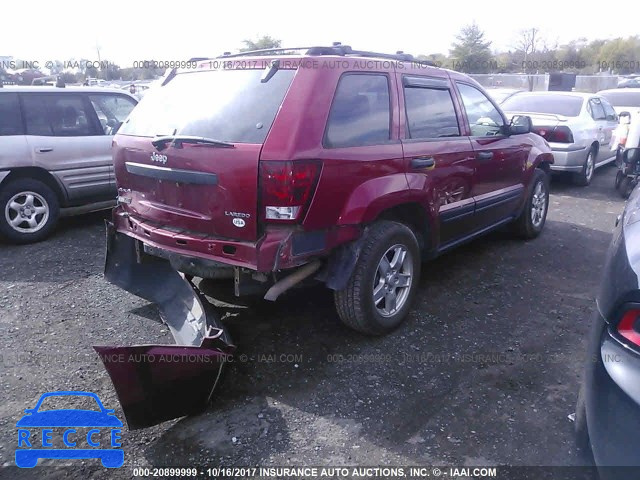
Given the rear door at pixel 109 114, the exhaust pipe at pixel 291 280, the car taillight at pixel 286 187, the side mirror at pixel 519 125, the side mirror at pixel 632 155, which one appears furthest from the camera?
the rear door at pixel 109 114

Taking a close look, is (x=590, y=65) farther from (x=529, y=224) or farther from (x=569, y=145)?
(x=529, y=224)

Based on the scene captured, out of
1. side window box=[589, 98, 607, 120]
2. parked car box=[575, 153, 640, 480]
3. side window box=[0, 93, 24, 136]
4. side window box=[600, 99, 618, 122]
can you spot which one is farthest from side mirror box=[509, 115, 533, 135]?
side window box=[600, 99, 618, 122]

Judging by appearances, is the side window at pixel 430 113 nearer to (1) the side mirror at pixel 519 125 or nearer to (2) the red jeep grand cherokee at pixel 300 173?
(2) the red jeep grand cherokee at pixel 300 173

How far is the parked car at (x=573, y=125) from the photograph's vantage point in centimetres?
868

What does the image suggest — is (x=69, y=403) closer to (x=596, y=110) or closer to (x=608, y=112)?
(x=596, y=110)

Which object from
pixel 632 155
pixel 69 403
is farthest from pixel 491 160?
Result: pixel 69 403

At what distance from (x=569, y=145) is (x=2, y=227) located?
826 cm

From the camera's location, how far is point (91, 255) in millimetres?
5523

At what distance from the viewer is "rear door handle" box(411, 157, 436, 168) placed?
376cm

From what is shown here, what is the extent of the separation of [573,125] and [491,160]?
15.7 ft

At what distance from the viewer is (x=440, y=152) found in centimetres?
406

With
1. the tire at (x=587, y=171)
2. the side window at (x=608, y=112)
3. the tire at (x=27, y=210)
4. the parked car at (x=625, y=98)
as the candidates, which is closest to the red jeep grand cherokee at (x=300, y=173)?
the tire at (x=27, y=210)

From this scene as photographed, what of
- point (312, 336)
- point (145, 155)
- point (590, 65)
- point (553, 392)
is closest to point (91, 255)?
point (145, 155)

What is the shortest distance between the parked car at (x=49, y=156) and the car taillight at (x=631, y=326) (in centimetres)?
566
